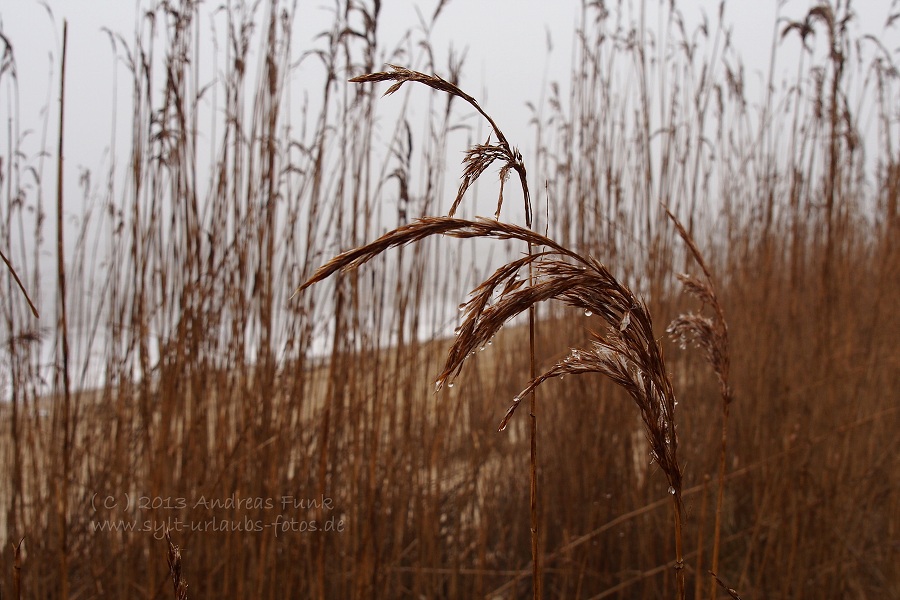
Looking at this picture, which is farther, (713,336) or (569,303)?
(713,336)

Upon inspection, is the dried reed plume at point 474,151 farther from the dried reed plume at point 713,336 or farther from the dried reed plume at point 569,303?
the dried reed plume at point 713,336

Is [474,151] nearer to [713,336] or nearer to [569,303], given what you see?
[569,303]

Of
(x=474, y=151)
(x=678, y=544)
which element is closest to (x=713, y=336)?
(x=678, y=544)

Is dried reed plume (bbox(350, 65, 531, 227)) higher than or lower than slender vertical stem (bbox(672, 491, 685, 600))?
higher

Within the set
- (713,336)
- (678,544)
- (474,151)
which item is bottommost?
(678,544)

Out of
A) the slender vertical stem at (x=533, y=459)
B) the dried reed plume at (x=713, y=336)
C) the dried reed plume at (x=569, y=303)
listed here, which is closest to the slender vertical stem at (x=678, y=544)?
the dried reed plume at (x=569, y=303)

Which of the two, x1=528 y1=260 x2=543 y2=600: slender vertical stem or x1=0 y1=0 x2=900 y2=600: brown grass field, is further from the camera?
x1=0 y1=0 x2=900 y2=600: brown grass field

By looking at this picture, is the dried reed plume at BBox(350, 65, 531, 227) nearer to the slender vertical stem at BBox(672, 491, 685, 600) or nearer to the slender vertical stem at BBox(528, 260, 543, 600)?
the slender vertical stem at BBox(528, 260, 543, 600)

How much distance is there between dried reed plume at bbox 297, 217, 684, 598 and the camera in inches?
15.6

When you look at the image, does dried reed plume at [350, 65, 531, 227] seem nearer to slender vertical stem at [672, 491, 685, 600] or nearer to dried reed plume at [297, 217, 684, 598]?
dried reed plume at [297, 217, 684, 598]

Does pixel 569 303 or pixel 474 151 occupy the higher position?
pixel 474 151

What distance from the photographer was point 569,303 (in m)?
0.48

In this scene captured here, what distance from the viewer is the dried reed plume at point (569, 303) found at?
0.40 metres

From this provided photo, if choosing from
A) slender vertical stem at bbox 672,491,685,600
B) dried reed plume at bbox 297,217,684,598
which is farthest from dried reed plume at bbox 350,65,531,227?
slender vertical stem at bbox 672,491,685,600
